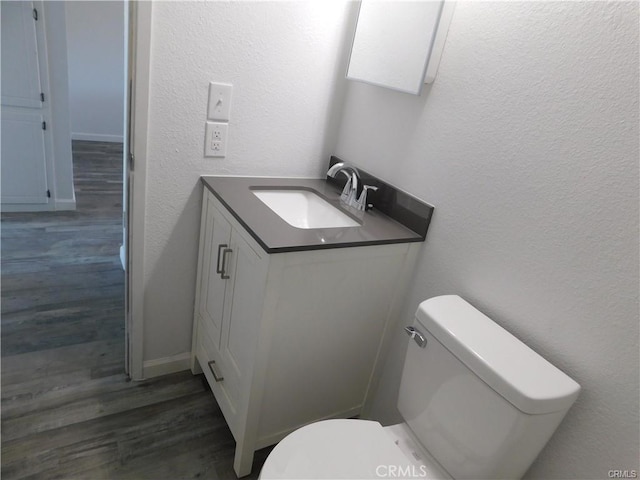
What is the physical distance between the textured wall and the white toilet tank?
3.04ft

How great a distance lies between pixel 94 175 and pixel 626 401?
176 inches

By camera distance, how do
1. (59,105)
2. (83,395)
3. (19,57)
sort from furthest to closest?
(59,105) < (19,57) < (83,395)

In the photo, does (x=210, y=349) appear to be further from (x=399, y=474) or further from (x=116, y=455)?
(x=399, y=474)

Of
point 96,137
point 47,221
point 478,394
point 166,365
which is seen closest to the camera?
point 478,394

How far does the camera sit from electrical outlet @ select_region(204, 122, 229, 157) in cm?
148

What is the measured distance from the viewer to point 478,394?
0.94 m

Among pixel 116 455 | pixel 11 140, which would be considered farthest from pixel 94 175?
pixel 116 455

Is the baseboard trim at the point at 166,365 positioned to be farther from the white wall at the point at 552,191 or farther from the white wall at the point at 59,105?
the white wall at the point at 59,105

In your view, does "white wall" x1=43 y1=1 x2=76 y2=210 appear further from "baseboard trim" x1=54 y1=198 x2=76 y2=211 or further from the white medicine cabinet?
the white medicine cabinet

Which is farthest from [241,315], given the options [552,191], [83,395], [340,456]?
[552,191]

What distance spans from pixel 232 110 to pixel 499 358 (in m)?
1.21

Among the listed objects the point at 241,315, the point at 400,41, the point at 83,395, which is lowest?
the point at 83,395

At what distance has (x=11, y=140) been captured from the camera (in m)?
2.72

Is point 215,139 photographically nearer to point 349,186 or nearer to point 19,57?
point 349,186
